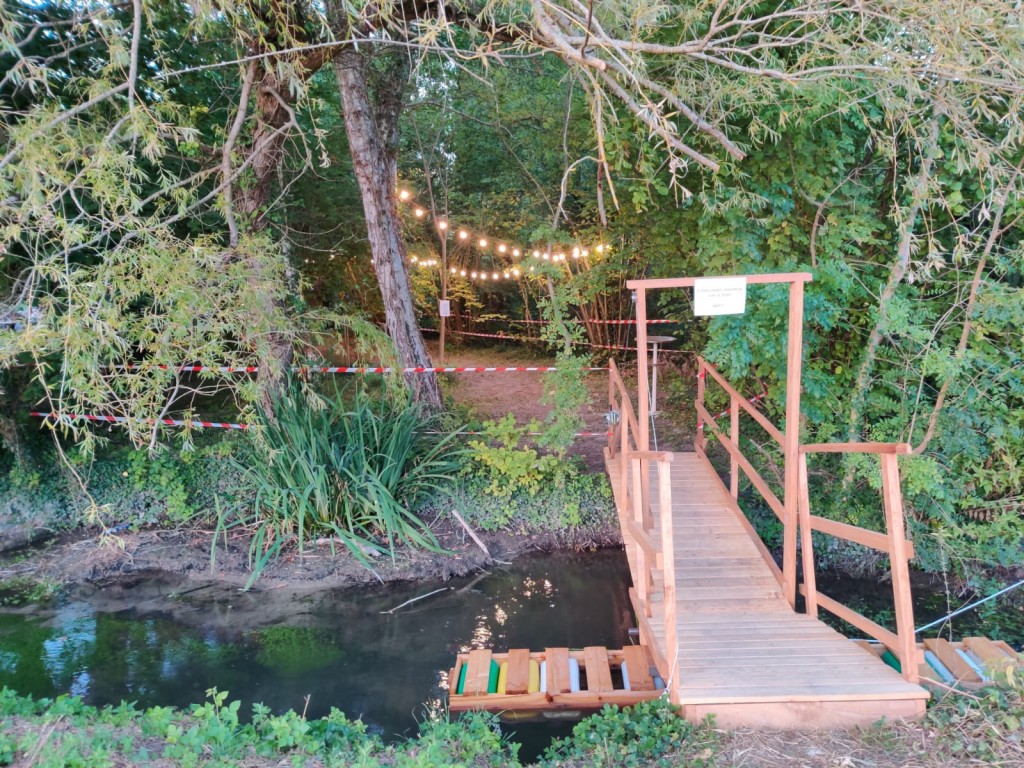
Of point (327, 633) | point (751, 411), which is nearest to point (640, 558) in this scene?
point (751, 411)

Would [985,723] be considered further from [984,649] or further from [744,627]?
[984,649]

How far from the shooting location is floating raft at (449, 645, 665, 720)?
156 inches

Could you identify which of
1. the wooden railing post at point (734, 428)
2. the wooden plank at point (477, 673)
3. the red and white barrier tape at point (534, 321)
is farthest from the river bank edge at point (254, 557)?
the red and white barrier tape at point (534, 321)

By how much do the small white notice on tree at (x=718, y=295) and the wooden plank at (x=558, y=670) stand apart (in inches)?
94.8

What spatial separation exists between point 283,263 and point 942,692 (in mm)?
5123

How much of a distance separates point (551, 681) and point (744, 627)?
1235 mm

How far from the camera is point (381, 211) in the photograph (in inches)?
273

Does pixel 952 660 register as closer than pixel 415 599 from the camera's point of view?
Yes

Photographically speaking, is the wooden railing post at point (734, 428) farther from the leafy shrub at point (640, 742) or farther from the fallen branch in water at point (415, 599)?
the fallen branch in water at point (415, 599)

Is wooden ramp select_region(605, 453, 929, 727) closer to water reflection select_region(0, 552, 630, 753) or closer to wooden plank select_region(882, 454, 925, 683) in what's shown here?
wooden plank select_region(882, 454, 925, 683)

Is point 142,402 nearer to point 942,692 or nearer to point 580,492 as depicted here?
point 580,492

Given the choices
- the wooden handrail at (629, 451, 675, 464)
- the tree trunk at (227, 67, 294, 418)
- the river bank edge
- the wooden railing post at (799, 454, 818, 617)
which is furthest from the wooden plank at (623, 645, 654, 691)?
the tree trunk at (227, 67, 294, 418)

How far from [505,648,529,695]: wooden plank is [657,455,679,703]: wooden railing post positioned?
116 cm

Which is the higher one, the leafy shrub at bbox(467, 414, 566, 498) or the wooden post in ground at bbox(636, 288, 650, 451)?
the wooden post in ground at bbox(636, 288, 650, 451)
